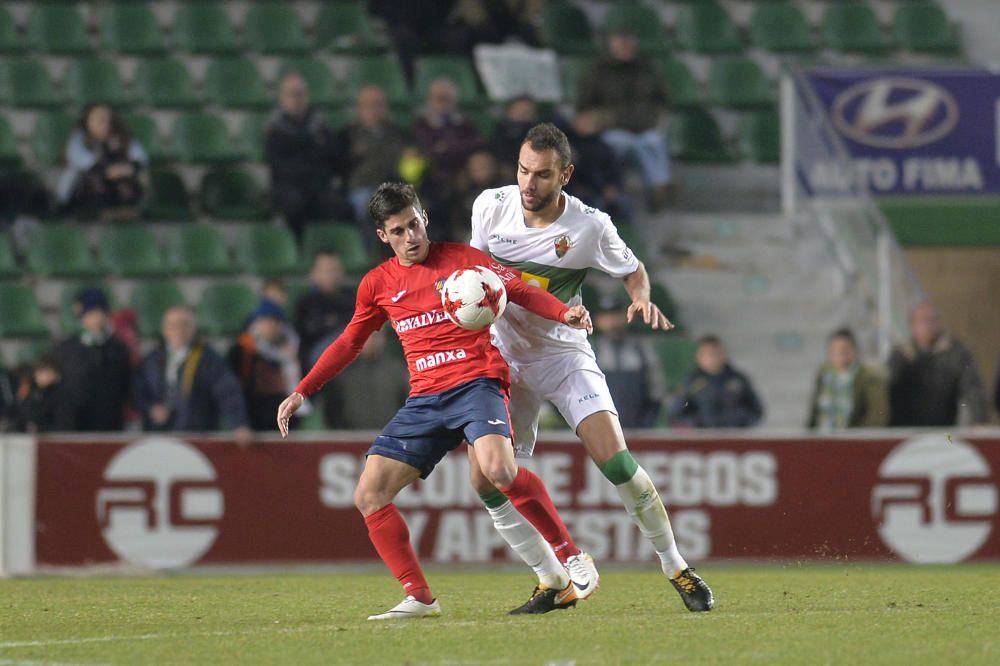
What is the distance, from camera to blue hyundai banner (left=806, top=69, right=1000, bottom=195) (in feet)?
49.3

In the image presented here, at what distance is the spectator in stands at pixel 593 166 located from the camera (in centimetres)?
1454

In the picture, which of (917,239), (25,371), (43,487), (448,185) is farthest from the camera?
(917,239)

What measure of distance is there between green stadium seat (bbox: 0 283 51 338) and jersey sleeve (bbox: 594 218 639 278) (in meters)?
7.68

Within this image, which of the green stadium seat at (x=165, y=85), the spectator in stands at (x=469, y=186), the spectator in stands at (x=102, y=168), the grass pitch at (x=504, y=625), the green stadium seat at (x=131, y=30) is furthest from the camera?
the green stadium seat at (x=131, y=30)

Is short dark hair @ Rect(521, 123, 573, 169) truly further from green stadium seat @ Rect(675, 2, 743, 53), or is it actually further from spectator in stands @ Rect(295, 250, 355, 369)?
green stadium seat @ Rect(675, 2, 743, 53)

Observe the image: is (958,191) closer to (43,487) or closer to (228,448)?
(228,448)

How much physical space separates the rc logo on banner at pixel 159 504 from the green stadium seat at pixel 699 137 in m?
6.69

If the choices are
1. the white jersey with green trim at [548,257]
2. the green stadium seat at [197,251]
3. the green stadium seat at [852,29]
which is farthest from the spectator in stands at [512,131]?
the white jersey with green trim at [548,257]

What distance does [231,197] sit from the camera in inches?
607

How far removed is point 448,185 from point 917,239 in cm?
423

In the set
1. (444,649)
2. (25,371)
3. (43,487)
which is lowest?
(444,649)

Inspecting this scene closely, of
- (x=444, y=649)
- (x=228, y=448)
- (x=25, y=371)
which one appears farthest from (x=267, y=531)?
(x=444, y=649)

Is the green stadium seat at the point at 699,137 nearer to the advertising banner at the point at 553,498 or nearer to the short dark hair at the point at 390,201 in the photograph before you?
the advertising banner at the point at 553,498

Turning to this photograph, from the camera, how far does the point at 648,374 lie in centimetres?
1270
